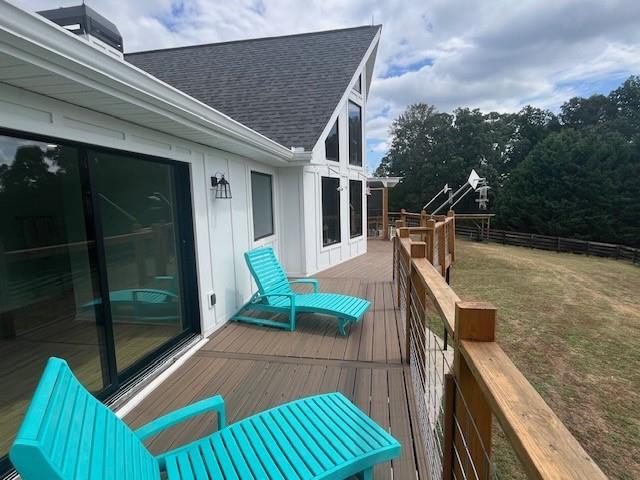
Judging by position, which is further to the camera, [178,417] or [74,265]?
[74,265]

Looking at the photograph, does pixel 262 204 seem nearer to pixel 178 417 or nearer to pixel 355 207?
pixel 355 207

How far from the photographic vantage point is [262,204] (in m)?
6.01

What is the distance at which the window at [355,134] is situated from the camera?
8.93 meters

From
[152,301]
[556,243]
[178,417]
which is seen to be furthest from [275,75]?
[556,243]

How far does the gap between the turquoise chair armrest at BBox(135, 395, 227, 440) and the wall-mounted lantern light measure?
8.85 ft

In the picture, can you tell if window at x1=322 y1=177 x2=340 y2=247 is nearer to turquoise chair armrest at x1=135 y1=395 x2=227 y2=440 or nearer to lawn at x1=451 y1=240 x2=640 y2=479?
lawn at x1=451 y1=240 x2=640 y2=479

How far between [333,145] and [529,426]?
300 inches

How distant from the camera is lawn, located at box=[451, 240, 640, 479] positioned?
417 centimetres

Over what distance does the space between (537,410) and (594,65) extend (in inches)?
1383

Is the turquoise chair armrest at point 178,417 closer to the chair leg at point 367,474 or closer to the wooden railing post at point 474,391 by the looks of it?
the chair leg at point 367,474

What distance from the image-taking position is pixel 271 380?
9.73 feet

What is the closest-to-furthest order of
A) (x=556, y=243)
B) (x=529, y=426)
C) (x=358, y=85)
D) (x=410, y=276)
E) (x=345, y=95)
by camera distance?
(x=529, y=426), (x=410, y=276), (x=345, y=95), (x=358, y=85), (x=556, y=243)

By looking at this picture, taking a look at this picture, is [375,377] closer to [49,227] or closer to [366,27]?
[49,227]

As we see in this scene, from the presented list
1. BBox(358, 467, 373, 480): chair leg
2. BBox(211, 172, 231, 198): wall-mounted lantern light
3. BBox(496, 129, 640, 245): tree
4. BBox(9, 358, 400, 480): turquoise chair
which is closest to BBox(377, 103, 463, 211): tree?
BBox(496, 129, 640, 245): tree
